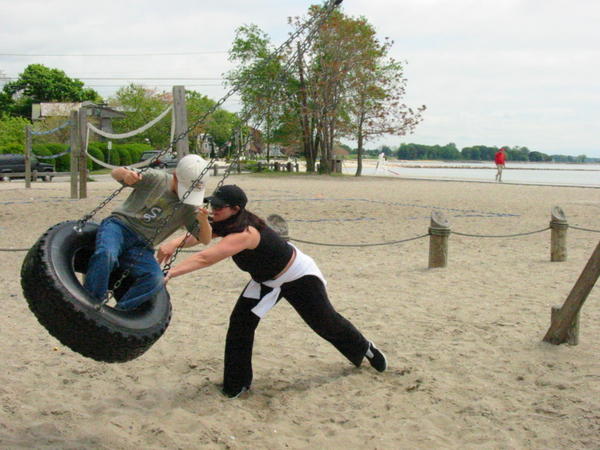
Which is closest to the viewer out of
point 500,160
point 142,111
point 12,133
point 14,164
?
point 14,164

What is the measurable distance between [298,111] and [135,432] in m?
33.9

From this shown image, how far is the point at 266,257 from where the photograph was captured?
423cm

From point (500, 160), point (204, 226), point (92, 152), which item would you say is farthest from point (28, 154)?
point (500, 160)

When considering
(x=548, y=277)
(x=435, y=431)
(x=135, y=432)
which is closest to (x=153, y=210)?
(x=135, y=432)

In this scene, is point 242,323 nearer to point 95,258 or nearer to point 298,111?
point 95,258

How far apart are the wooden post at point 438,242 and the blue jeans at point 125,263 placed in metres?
5.62

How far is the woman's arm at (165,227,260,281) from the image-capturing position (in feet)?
12.4

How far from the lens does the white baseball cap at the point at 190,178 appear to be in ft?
12.2

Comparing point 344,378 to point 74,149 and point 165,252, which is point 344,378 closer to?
point 165,252

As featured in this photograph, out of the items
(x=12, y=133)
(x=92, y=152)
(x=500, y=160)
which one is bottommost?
(x=92, y=152)

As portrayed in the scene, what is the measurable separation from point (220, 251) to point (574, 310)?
3.05 meters

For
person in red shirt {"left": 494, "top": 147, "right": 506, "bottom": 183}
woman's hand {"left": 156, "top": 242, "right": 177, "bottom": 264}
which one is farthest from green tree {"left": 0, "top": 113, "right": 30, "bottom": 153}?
woman's hand {"left": 156, "top": 242, "right": 177, "bottom": 264}

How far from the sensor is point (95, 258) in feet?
11.5

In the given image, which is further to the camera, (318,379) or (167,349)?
(167,349)
